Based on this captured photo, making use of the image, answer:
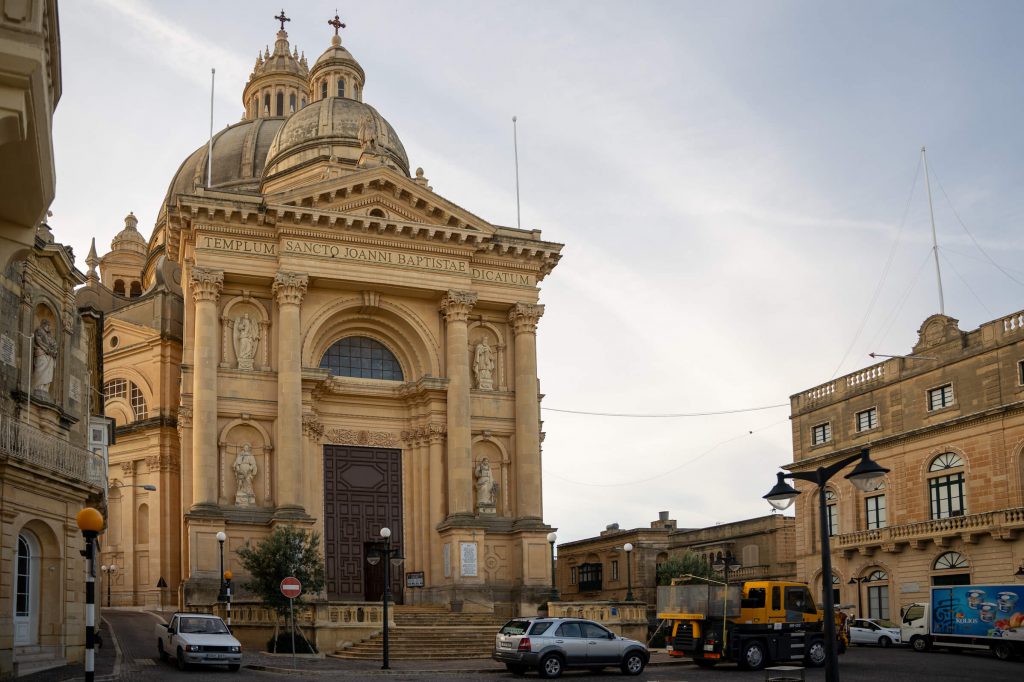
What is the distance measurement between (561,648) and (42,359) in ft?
42.5

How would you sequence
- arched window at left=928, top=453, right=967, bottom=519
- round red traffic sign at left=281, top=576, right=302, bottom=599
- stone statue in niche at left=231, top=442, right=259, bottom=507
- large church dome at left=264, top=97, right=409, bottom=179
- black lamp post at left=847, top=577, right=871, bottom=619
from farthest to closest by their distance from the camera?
large church dome at left=264, top=97, right=409, bottom=179, black lamp post at left=847, top=577, right=871, bottom=619, arched window at left=928, top=453, right=967, bottom=519, stone statue in niche at left=231, top=442, right=259, bottom=507, round red traffic sign at left=281, top=576, right=302, bottom=599

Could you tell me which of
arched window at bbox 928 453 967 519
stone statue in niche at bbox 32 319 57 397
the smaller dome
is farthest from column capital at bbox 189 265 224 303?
the smaller dome

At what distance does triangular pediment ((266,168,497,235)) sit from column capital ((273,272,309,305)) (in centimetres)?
247

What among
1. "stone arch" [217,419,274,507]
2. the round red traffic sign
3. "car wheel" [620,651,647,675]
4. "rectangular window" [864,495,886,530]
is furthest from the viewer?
"rectangular window" [864,495,886,530]

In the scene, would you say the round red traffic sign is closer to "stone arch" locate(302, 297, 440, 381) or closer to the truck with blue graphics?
"stone arch" locate(302, 297, 440, 381)

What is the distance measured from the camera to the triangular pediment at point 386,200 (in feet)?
131

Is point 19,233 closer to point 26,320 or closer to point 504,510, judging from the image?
point 26,320

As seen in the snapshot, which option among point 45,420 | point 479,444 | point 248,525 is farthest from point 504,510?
point 45,420

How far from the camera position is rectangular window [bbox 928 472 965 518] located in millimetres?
42250

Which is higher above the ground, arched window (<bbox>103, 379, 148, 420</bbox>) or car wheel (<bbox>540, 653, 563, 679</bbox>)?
arched window (<bbox>103, 379, 148, 420</bbox>)

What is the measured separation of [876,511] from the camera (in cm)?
4694

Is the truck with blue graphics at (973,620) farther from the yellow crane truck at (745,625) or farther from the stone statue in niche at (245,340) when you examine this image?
the stone statue in niche at (245,340)

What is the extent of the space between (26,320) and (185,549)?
612 inches

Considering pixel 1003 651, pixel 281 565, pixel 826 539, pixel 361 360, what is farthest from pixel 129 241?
pixel 826 539
